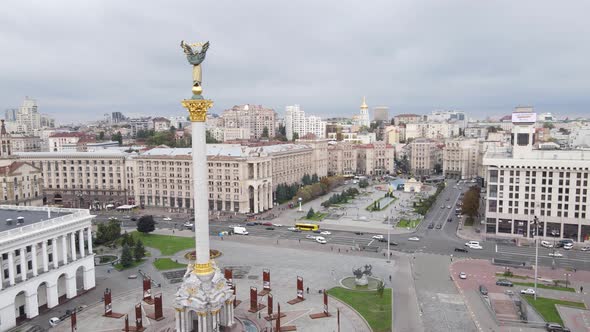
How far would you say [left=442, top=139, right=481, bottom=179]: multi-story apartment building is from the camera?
176 m

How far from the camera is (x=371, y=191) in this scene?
5802 inches

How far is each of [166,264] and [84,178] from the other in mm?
69725

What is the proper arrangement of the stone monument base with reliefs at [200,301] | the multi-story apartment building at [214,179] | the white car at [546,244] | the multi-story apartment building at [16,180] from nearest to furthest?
the stone monument base with reliefs at [200,301]
the white car at [546,244]
the multi-story apartment building at [16,180]
the multi-story apartment building at [214,179]

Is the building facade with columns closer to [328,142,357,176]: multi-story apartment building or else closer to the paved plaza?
the paved plaza

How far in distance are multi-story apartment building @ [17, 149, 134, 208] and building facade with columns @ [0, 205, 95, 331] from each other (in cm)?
6330

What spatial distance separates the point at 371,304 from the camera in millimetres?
53375

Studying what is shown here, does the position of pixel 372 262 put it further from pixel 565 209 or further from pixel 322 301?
pixel 565 209

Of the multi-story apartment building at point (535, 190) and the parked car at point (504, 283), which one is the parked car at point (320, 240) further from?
the multi-story apartment building at point (535, 190)

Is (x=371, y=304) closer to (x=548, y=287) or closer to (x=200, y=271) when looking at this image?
(x=200, y=271)

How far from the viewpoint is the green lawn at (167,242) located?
79250mm

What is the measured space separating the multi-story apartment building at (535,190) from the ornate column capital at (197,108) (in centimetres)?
6343

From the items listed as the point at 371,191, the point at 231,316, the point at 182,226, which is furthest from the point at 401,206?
the point at 231,316

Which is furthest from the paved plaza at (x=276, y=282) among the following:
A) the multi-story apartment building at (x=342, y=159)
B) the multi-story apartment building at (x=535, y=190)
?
the multi-story apartment building at (x=342, y=159)

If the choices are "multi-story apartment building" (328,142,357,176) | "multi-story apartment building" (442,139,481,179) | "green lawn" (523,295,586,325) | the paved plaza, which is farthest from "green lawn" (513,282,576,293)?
"multi-story apartment building" (328,142,357,176)
